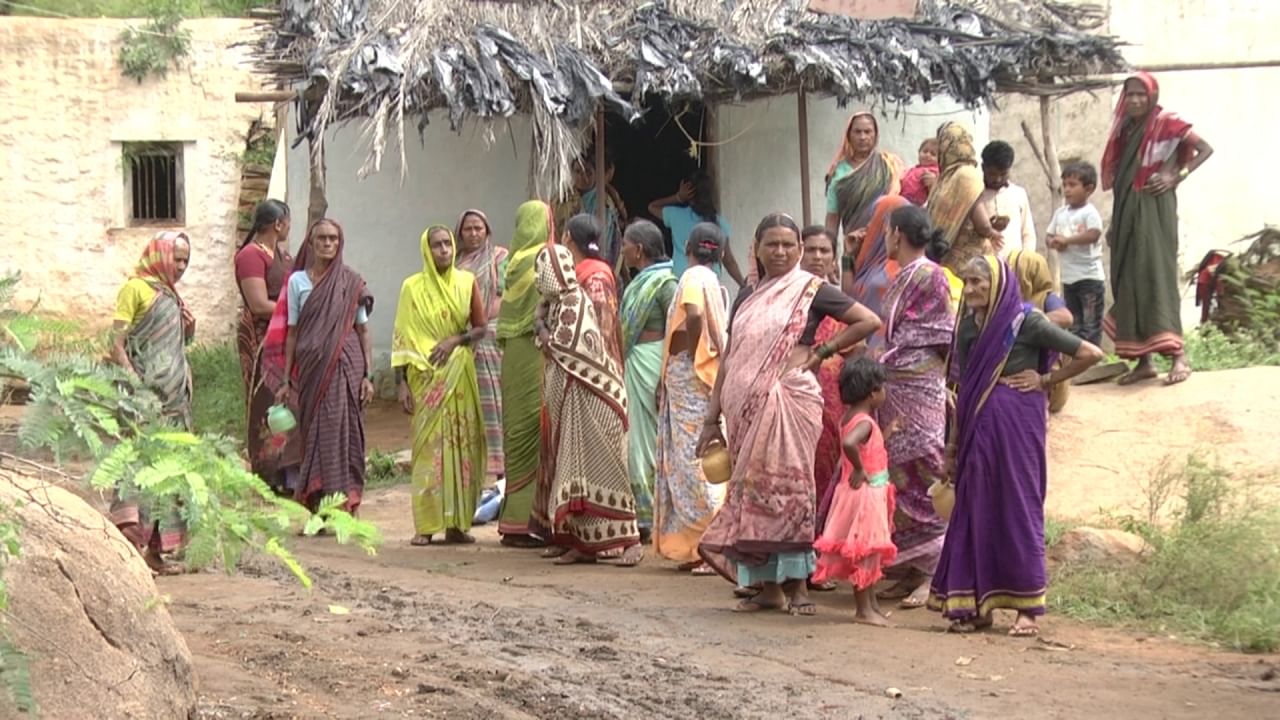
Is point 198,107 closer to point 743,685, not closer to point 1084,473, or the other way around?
point 1084,473

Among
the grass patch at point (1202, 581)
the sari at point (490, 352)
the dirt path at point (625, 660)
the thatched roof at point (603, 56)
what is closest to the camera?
the dirt path at point (625, 660)

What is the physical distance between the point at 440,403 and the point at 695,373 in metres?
1.85

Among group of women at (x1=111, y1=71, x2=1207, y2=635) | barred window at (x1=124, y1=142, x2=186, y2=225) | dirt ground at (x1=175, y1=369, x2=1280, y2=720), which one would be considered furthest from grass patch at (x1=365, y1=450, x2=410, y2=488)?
barred window at (x1=124, y1=142, x2=186, y2=225)

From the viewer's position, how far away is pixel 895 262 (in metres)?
8.80

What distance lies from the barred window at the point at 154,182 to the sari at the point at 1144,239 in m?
12.0

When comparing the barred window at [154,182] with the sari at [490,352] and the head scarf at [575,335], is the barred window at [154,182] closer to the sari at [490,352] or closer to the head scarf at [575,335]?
the sari at [490,352]

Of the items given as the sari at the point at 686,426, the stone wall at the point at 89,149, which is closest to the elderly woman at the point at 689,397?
the sari at the point at 686,426

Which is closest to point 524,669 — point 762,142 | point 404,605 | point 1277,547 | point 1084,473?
point 404,605

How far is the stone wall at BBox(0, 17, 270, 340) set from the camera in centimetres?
1988

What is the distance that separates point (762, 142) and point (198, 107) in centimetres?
716

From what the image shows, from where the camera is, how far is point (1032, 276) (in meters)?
7.74

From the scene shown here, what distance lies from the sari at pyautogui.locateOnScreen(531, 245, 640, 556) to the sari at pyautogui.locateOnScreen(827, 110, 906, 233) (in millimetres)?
1938

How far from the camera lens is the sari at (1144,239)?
11.2 metres

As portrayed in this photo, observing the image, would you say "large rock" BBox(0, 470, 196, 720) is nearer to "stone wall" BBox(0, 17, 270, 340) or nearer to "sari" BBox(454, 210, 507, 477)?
"sari" BBox(454, 210, 507, 477)
